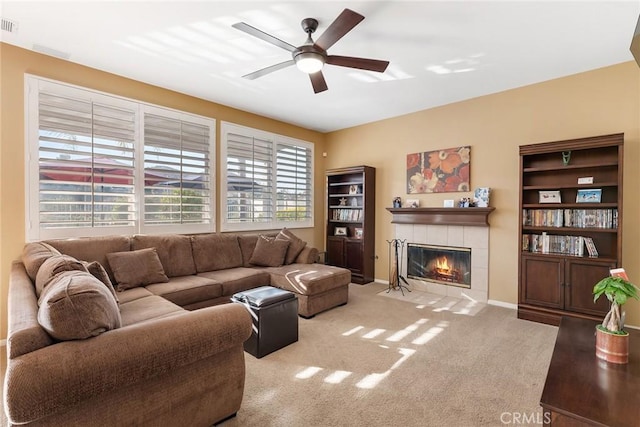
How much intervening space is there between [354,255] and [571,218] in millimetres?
3168

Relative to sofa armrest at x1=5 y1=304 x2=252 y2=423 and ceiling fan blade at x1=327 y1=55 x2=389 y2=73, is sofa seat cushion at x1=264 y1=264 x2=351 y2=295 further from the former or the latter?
ceiling fan blade at x1=327 y1=55 x2=389 y2=73

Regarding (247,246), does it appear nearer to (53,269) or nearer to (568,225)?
(53,269)

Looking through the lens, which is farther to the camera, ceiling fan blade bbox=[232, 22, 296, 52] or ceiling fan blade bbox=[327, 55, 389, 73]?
ceiling fan blade bbox=[327, 55, 389, 73]

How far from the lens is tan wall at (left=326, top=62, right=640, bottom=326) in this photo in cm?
331

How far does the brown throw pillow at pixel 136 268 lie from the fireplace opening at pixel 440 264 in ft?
12.2

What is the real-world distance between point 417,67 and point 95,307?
12.1 ft

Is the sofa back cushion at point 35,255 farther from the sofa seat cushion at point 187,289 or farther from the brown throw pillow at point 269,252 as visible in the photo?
the brown throw pillow at point 269,252

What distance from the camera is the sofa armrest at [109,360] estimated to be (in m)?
1.12

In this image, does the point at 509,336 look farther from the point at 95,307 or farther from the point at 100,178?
the point at 100,178

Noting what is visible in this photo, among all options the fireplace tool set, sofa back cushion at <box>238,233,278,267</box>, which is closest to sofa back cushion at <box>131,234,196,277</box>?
sofa back cushion at <box>238,233,278,267</box>

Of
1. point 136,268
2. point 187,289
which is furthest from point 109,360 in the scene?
point 136,268

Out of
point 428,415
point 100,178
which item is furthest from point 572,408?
point 100,178

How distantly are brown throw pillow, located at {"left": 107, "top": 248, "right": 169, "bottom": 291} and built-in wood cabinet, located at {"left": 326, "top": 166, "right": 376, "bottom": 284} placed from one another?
3180 mm

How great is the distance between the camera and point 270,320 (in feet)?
9.06
